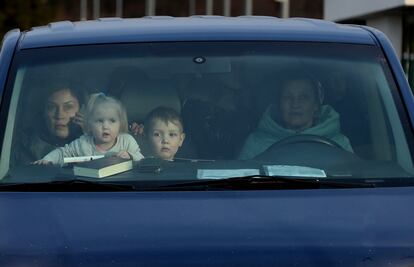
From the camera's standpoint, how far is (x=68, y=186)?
12.3ft

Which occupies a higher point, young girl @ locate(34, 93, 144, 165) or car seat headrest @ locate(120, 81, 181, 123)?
car seat headrest @ locate(120, 81, 181, 123)

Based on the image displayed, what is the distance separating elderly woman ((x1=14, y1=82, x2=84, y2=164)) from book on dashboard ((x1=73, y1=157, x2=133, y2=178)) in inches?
7.0

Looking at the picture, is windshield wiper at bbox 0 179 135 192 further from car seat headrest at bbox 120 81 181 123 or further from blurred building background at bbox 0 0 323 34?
blurred building background at bbox 0 0 323 34

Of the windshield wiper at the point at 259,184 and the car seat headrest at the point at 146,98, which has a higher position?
the car seat headrest at the point at 146,98

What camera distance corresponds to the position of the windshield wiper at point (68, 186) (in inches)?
147

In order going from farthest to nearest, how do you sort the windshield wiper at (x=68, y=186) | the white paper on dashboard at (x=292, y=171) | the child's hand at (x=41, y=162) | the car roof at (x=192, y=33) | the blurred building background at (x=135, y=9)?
the blurred building background at (x=135, y=9) → the car roof at (x=192, y=33) → the child's hand at (x=41, y=162) → the white paper on dashboard at (x=292, y=171) → the windshield wiper at (x=68, y=186)

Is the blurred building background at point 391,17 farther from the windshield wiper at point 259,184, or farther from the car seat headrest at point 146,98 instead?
the windshield wiper at point 259,184

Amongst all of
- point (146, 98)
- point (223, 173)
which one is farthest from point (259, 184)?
point (146, 98)

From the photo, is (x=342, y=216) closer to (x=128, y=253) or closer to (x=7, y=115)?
(x=128, y=253)

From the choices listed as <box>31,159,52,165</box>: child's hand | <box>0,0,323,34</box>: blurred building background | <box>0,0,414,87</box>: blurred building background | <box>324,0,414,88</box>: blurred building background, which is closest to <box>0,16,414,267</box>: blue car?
<box>31,159,52,165</box>: child's hand

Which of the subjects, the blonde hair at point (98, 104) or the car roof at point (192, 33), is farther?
the car roof at point (192, 33)

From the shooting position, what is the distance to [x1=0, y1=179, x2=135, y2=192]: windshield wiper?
3.74m

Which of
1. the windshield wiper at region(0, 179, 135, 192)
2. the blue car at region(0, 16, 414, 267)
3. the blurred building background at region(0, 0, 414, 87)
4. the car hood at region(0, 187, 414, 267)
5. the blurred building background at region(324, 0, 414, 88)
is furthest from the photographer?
the blurred building background at region(0, 0, 414, 87)

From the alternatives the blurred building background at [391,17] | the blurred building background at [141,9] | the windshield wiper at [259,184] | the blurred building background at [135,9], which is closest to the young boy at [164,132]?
the windshield wiper at [259,184]
